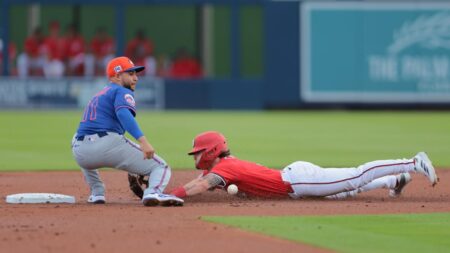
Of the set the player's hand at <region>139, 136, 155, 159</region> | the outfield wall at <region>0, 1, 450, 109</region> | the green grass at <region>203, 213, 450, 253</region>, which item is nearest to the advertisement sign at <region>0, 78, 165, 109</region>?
the outfield wall at <region>0, 1, 450, 109</region>

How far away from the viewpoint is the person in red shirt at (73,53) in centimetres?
2853

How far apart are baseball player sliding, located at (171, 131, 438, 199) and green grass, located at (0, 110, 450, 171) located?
4022mm

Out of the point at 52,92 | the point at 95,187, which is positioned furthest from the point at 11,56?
the point at 95,187

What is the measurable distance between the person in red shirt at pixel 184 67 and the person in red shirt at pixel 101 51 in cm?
178

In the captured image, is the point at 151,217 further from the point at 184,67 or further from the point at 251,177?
the point at 184,67

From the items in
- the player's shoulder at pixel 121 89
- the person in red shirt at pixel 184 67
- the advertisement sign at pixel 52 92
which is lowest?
the advertisement sign at pixel 52 92

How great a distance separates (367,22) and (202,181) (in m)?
19.6

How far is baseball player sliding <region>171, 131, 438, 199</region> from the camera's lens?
9.46m

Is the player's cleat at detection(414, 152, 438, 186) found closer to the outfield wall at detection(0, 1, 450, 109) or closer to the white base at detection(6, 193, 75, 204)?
the white base at detection(6, 193, 75, 204)

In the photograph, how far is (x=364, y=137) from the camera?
19.3m

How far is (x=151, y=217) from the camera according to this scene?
27.8 ft

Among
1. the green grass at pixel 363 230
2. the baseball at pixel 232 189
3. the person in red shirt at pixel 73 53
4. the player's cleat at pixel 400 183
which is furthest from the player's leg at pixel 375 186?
the person in red shirt at pixel 73 53

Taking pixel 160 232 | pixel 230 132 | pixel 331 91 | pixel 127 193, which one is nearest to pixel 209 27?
pixel 331 91

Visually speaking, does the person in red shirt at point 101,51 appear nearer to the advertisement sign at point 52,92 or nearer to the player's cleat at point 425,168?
the advertisement sign at point 52,92
